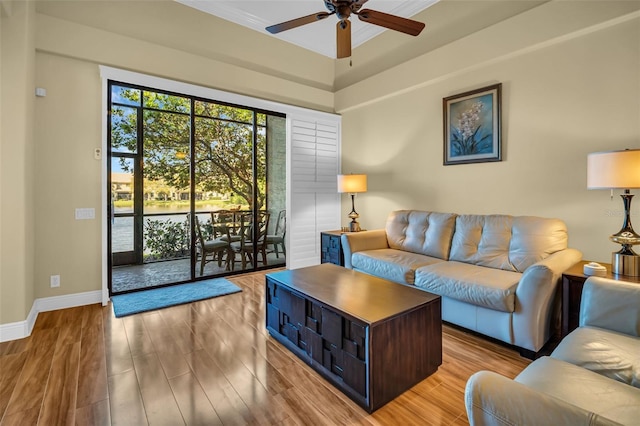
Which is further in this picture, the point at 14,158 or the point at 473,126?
the point at 473,126

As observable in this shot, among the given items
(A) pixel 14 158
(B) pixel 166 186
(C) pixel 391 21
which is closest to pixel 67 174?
(A) pixel 14 158

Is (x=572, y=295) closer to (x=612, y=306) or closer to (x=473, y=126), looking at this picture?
(x=612, y=306)

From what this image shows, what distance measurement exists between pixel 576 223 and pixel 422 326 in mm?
2023

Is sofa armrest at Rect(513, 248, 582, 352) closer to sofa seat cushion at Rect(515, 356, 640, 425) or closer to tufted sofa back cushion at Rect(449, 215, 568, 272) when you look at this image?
tufted sofa back cushion at Rect(449, 215, 568, 272)

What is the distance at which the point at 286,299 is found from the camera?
240cm

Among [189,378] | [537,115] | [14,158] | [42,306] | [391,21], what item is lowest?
A: [189,378]

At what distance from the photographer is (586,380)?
1182 mm

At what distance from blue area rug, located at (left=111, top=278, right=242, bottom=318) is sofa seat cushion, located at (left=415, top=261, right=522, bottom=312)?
7.69 feet

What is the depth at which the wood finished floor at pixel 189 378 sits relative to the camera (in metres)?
1.67

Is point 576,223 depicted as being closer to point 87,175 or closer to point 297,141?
point 297,141

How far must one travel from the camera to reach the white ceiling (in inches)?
149

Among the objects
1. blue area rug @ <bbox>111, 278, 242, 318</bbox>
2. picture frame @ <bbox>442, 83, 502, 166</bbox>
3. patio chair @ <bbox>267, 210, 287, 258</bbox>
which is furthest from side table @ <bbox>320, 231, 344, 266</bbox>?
picture frame @ <bbox>442, 83, 502, 166</bbox>

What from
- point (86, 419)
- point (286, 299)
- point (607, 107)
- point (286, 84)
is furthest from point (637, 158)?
point (286, 84)

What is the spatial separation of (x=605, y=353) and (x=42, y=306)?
4.52 meters
